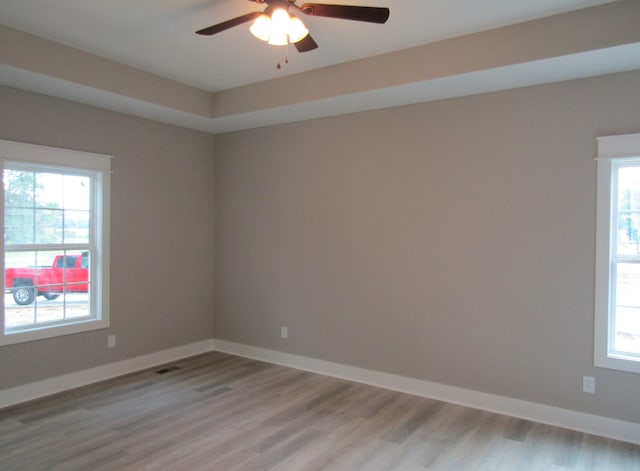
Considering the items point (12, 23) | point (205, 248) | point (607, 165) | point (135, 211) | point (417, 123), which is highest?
point (12, 23)

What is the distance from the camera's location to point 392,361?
14.3 ft

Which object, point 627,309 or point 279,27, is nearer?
point 279,27

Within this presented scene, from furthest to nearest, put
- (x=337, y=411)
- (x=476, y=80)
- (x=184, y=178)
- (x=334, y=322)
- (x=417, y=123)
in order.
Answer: (x=184, y=178) < (x=334, y=322) < (x=417, y=123) < (x=337, y=411) < (x=476, y=80)

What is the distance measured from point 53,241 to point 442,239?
3584mm

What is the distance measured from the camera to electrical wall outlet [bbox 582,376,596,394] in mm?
3410

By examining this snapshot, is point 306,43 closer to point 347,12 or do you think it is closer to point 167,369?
point 347,12

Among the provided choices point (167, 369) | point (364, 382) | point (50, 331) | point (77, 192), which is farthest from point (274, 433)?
point (77, 192)

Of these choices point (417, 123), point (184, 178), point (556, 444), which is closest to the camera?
point (556, 444)

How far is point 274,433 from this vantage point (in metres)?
3.38

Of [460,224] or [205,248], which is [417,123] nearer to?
[460,224]

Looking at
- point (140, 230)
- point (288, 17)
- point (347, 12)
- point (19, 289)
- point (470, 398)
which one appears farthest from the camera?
point (140, 230)

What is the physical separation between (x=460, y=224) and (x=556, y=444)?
1806 mm

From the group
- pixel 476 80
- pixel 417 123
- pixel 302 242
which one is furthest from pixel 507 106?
pixel 302 242

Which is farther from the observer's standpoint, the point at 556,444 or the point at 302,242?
the point at 302,242
